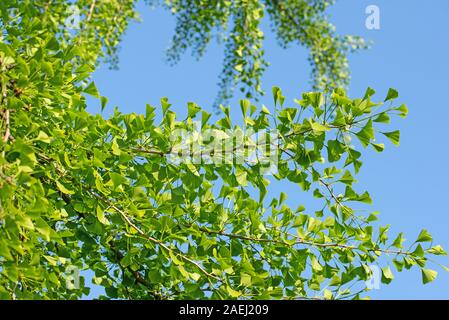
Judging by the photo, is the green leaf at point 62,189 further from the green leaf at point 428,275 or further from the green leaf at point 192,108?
the green leaf at point 428,275

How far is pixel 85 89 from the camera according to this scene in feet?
5.01

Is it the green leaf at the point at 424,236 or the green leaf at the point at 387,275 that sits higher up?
the green leaf at the point at 424,236

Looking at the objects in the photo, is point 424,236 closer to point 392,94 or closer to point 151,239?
point 392,94

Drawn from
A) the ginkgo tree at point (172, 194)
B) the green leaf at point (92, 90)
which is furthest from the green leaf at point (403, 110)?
the green leaf at point (92, 90)

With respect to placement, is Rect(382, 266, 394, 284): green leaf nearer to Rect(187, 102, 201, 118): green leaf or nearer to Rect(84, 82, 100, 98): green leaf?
Rect(187, 102, 201, 118): green leaf

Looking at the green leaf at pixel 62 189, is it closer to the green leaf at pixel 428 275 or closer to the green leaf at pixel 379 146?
the green leaf at pixel 379 146

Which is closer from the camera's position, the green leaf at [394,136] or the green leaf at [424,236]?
the green leaf at [394,136]

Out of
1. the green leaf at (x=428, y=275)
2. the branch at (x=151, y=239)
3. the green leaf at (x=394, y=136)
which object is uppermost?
the green leaf at (x=394, y=136)

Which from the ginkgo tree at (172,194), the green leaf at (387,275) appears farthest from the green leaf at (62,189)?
the green leaf at (387,275)

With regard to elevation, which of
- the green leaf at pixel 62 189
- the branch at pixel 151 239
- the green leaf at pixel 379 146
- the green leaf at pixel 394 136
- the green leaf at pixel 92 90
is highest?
the green leaf at pixel 92 90

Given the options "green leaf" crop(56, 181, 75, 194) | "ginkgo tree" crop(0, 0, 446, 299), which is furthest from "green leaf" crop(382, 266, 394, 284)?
"green leaf" crop(56, 181, 75, 194)
